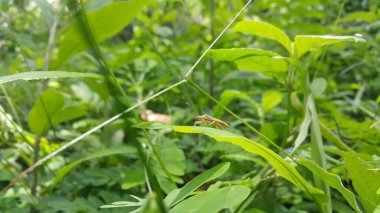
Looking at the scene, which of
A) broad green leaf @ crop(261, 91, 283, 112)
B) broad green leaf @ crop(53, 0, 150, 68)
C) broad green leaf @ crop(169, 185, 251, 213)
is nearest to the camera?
broad green leaf @ crop(169, 185, 251, 213)

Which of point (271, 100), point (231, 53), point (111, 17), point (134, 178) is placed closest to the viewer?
point (231, 53)

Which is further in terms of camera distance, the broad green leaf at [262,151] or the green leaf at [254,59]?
the green leaf at [254,59]

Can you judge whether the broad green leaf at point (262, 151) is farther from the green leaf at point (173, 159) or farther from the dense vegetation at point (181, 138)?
the green leaf at point (173, 159)

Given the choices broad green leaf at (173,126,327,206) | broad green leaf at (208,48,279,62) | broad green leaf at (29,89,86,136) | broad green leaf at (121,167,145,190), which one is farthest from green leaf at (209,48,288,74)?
broad green leaf at (29,89,86,136)

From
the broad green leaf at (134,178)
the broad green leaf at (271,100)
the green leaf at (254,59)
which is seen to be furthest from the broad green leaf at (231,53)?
the broad green leaf at (271,100)

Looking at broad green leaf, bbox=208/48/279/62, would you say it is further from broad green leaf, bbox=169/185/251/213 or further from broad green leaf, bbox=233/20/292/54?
broad green leaf, bbox=169/185/251/213

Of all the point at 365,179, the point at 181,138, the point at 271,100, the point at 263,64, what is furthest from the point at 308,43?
the point at 181,138

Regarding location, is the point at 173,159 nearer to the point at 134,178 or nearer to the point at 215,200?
the point at 134,178
